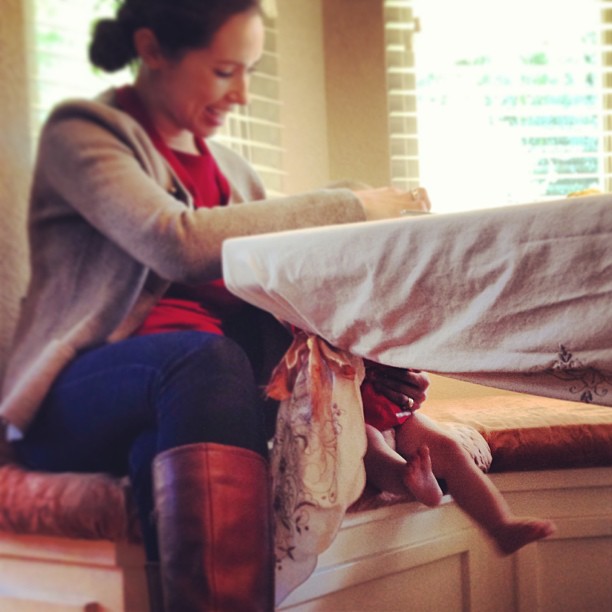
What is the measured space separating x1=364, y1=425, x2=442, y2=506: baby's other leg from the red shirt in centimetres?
26

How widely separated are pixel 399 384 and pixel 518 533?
25cm

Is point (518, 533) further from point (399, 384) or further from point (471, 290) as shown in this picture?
point (471, 290)

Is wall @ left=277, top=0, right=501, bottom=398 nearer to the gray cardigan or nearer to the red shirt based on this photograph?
the red shirt

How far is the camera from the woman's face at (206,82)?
1.15 meters

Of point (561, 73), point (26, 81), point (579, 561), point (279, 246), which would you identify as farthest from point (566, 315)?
point (561, 73)

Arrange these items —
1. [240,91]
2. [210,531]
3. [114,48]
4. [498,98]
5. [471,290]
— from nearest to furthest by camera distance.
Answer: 1. [471,290]
2. [210,531]
3. [114,48]
4. [240,91]
5. [498,98]

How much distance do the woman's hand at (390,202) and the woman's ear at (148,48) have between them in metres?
0.31

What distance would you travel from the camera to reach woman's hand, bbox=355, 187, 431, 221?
1083 millimetres

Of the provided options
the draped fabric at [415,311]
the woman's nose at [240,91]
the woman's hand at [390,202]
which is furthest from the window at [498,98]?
the draped fabric at [415,311]

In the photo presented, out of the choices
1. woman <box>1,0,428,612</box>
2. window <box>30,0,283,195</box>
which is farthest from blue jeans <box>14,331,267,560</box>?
window <box>30,0,283,195</box>

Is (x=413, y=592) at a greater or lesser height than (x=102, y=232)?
lesser

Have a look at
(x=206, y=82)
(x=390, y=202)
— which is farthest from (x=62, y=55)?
(x=390, y=202)

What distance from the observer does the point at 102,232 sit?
3.46 feet

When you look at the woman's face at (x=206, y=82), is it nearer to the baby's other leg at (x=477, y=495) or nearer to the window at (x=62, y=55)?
the window at (x=62, y=55)
